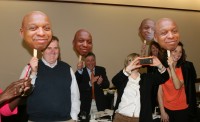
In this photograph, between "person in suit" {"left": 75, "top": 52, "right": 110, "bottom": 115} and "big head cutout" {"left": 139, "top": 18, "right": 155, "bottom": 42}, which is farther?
"person in suit" {"left": 75, "top": 52, "right": 110, "bottom": 115}

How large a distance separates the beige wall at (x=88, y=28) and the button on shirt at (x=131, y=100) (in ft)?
7.84

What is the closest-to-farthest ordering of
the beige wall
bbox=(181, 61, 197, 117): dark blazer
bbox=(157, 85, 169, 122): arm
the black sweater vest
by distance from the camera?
the black sweater vest → bbox=(157, 85, 169, 122): arm → bbox=(181, 61, 197, 117): dark blazer → the beige wall

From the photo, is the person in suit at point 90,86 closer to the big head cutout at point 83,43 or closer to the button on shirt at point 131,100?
the big head cutout at point 83,43

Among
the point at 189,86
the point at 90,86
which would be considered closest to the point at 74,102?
the point at 90,86

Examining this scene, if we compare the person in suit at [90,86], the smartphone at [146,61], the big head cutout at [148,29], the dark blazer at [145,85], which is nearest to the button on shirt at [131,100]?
the dark blazer at [145,85]

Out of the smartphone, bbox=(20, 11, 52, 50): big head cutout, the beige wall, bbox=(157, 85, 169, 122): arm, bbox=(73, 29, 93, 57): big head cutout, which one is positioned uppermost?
the beige wall

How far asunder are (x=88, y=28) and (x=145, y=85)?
→ 2.70 m

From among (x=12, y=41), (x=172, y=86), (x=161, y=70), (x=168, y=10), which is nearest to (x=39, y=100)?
(x=161, y=70)

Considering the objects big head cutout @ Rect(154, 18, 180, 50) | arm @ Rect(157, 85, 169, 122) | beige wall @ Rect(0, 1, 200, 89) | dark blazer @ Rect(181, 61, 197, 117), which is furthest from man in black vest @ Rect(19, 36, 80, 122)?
beige wall @ Rect(0, 1, 200, 89)

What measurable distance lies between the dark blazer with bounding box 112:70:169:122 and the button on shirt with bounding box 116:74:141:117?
0.04 m

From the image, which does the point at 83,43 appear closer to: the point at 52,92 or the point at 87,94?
the point at 87,94

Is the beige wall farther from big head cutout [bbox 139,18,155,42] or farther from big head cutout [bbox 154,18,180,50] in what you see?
big head cutout [bbox 154,18,180,50]

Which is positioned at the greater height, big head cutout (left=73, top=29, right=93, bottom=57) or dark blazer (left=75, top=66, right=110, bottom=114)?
big head cutout (left=73, top=29, right=93, bottom=57)

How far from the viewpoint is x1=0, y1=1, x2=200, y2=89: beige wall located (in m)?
4.44
